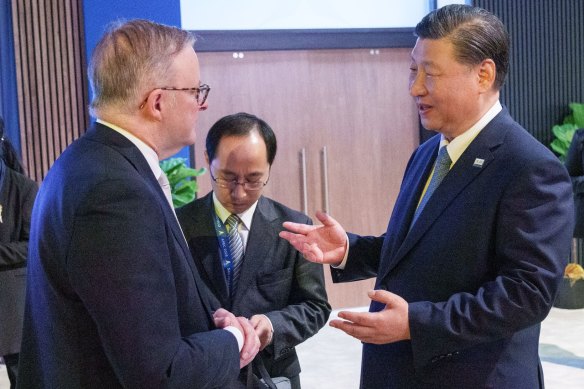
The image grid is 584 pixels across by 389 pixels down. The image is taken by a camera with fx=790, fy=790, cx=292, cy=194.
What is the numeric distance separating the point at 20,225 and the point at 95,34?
271 centimetres

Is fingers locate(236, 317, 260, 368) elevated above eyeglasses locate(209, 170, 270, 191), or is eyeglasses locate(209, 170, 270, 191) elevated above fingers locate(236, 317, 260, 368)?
eyeglasses locate(209, 170, 270, 191)

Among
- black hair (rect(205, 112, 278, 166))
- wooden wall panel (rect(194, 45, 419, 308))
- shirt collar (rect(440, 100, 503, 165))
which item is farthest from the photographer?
wooden wall panel (rect(194, 45, 419, 308))

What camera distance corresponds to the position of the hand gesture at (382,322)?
1847 mm

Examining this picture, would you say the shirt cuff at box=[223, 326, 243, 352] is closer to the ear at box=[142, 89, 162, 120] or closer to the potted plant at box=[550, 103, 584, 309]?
the ear at box=[142, 89, 162, 120]

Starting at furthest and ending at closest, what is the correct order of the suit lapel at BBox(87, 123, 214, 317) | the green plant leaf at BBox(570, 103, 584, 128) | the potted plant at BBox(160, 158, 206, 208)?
the green plant leaf at BBox(570, 103, 584, 128) → the potted plant at BBox(160, 158, 206, 208) → the suit lapel at BBox(87, 123, 214, 317)

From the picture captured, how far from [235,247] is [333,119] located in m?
4.75

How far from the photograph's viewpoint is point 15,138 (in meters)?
6.18

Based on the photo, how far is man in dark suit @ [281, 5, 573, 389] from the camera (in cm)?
184

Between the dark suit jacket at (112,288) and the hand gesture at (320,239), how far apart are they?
1.95 ft

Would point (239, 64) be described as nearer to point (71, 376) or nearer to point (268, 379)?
point (268, 379)

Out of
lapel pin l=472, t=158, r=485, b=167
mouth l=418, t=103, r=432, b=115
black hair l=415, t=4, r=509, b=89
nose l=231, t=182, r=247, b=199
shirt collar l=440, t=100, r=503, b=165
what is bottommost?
nose l=231, t=182, r=247, b=199

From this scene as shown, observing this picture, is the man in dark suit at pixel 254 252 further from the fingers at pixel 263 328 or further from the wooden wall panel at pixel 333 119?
the wooden wall panel at pixel 333 119

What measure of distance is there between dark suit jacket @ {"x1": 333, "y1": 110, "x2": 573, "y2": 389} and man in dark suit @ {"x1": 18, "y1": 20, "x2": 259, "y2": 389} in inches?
17.9

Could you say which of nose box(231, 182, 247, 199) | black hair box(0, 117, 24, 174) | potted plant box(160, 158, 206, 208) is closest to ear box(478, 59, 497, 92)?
nose box(231, 182, 247, 199)
